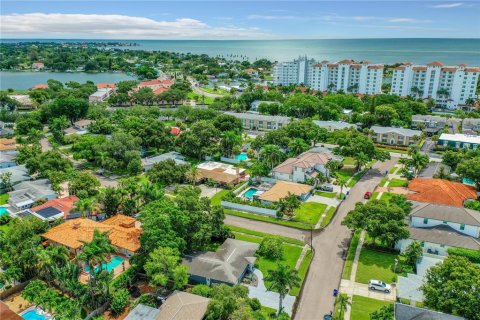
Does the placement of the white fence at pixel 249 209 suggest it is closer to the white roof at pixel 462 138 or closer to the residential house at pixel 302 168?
the residential house at pixel 302 168

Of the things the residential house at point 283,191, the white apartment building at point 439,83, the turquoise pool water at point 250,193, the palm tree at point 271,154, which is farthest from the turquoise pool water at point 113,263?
the white apartment building at point 439,83

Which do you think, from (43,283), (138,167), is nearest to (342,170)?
(138,167)

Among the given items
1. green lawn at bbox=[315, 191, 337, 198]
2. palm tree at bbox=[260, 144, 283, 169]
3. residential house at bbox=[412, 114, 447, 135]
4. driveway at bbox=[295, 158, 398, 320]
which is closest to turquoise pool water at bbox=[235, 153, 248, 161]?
palm tree at bbox=[260, 144, 283, 169]

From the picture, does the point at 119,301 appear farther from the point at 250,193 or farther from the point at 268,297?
the point at 250,193

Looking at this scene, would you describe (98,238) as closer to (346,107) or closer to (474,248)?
(474,248)

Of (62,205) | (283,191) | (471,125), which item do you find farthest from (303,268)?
(471,125)

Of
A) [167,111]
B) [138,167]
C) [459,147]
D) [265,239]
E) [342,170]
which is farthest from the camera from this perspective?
[167,111]

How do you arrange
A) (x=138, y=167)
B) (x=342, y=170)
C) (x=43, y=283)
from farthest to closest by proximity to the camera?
(x=342, y=170) → (x=138, y=167) → (x=43, y=283)

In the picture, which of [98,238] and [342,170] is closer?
[98,238]
